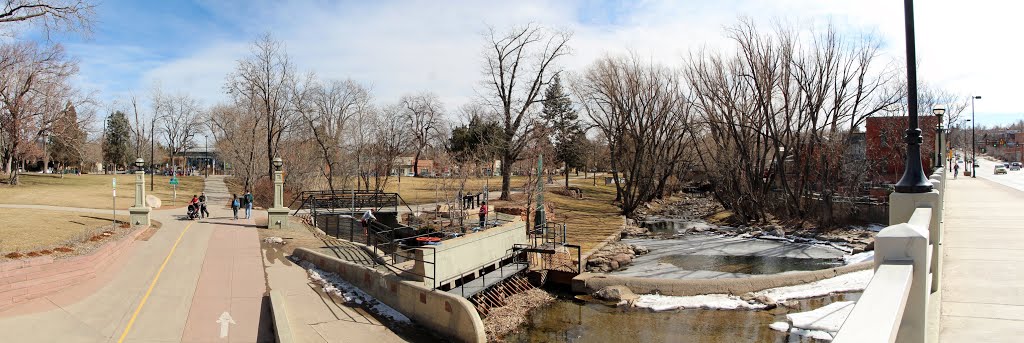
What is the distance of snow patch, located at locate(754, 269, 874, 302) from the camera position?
17.4 metres

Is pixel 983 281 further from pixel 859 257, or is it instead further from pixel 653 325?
pixel 859 257

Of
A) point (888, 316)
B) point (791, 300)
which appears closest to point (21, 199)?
point (791, 300)

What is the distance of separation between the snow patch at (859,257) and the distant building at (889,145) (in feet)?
74.1

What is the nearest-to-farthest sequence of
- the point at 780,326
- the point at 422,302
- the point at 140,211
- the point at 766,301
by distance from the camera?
the point at 780,326 → the point at 422,302 → the point at 766,301 → the point at 140,211

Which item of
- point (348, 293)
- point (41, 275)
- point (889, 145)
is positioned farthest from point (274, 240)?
point (889, 145)

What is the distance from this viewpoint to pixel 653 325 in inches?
614

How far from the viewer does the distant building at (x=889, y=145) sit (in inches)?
1740

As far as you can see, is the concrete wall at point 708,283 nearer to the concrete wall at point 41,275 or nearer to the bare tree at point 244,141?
the concrete wall at point 41,275

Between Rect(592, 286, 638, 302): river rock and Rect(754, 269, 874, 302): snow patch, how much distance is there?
372cm

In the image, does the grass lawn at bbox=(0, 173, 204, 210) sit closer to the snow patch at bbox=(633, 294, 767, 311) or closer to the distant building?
the snow patch at bbox=(633, 294, 767, 311)

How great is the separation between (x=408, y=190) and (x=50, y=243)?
42.9 meters

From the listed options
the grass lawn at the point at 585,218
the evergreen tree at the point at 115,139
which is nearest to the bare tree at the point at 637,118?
the grass lawn at the point at 585,218

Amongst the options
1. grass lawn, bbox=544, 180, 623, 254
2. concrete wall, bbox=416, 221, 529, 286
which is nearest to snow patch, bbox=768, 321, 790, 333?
concrete wall, bbox=416, 221, 529, 286

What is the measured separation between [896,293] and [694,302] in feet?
49.9
